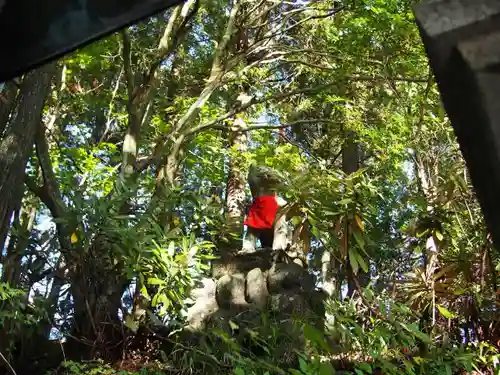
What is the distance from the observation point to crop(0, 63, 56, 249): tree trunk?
4867 mm

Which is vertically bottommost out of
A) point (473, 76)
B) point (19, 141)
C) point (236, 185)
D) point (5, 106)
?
point (473, 76)

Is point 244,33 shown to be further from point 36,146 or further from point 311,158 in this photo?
point 36,146

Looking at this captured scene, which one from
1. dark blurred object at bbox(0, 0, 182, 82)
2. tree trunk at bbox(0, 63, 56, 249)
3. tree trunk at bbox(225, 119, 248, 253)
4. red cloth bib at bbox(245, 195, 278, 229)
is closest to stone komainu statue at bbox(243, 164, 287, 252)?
red cloth bib at bbox(245, 195, 278, 229)

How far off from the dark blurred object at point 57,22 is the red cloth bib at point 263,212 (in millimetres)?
6900

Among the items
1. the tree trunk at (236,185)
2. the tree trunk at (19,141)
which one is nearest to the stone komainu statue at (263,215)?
the tree trunk at (236,185)

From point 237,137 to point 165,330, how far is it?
4.00 m

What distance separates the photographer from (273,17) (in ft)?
32.0

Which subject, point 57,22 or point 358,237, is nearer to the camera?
point 57,22

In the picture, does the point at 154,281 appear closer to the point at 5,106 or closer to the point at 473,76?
the point at 5,106

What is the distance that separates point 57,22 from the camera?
834 mm

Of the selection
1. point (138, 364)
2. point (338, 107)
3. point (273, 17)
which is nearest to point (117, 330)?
point (138, 364)

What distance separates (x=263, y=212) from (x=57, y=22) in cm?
741

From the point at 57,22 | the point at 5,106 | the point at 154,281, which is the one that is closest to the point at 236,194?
the point at 154,281

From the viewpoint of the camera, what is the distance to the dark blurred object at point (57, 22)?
2.69 feet
